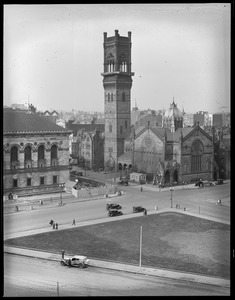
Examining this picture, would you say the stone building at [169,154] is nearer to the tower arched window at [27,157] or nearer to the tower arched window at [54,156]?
the tower arched window at [54,156]

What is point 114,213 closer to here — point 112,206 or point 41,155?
point 112,206

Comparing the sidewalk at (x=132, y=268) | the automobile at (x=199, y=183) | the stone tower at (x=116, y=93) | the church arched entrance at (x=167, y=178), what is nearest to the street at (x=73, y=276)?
the sidewalk at (x=132, y=268)

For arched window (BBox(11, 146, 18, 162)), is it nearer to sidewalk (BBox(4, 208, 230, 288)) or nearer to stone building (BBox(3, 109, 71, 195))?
stone building (BBox(3, 109, 71, 195))

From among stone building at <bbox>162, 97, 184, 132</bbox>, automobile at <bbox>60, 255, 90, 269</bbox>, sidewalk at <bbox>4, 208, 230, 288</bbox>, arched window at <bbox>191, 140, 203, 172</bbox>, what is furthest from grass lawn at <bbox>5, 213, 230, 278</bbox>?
stone building at <bbox>162, 97, 184, 132</bbox>

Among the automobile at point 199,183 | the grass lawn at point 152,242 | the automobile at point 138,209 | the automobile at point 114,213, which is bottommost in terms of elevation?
the grass lawn at point 152,242

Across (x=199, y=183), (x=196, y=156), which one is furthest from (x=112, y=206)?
(x=196, y=156)
